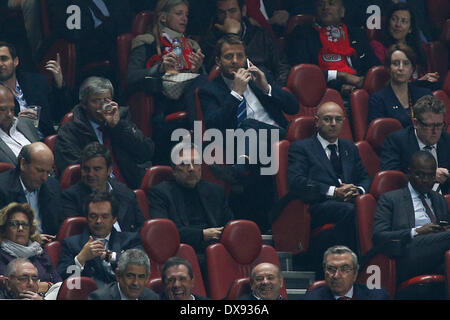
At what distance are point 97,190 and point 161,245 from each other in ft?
1.20

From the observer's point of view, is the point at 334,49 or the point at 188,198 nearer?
the point at 188,198

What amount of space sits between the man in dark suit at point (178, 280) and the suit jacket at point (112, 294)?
0.06 metres

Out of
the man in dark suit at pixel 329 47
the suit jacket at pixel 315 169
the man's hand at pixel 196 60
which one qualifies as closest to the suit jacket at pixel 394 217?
the suit jacket at pixel 315 169

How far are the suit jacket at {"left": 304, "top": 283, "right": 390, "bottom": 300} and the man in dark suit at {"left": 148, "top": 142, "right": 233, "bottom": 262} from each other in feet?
1.64

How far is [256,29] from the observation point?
20.9 feet

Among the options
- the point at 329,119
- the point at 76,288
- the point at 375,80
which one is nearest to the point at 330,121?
the point at 329,119

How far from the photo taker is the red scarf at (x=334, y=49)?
6.42m

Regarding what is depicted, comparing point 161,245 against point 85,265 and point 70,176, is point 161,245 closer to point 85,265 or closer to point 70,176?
point 85,265

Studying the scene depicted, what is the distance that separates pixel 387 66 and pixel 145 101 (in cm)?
106

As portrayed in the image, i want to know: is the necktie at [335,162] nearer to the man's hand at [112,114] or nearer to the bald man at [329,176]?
the bald man at [329,176]

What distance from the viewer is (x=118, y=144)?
223 inches
